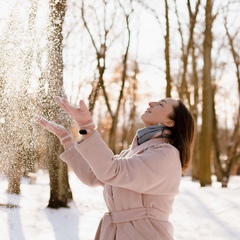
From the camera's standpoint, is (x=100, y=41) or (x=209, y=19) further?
(x=100, y=41)

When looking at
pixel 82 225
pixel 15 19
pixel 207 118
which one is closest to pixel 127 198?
pixel 82 225

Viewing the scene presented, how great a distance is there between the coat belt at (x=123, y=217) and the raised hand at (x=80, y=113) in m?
0.45

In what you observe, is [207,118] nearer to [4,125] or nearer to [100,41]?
[100,41]

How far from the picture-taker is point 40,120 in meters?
2.37

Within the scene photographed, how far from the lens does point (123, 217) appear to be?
2.08 m

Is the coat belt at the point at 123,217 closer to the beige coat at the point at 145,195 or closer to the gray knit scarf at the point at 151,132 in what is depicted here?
the beige coat at the point at 145,195

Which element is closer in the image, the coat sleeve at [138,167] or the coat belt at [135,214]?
the coat sleeve at [138,167]

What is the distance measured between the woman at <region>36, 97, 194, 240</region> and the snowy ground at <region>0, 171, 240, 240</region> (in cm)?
411

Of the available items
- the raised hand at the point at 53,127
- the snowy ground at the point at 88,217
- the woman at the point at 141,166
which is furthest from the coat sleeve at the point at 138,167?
the snowy ground at the point at 88,217

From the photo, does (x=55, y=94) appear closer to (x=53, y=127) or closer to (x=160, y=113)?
(x=53, y=127)

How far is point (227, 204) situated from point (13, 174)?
3616 millimetres

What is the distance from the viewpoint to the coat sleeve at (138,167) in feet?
5.95

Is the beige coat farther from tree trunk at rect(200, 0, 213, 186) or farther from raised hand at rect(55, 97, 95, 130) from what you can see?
tree trunk at rect(200, 0, 213, 186)

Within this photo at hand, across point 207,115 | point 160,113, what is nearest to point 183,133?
point 160,113
